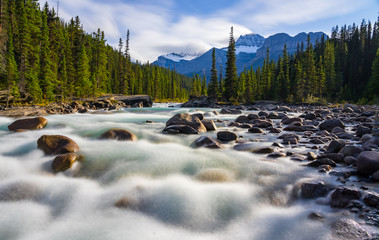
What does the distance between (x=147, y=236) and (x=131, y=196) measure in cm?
108

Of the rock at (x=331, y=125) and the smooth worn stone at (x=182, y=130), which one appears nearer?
the smooth worn stone at (x=182, y=130)

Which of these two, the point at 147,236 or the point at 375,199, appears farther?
the point at 375,199

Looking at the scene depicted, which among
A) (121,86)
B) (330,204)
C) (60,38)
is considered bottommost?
(330,204)

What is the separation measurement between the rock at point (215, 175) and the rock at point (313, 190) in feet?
4.61

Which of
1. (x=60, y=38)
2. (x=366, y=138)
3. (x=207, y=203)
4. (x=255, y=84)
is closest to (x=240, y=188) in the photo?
(x=207, y=203)

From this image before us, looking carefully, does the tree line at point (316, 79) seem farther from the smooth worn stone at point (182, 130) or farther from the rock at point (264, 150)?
the rock at point (264, 150)

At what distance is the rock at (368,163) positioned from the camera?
14.1 feet

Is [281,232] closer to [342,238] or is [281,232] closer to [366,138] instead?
[342,238]

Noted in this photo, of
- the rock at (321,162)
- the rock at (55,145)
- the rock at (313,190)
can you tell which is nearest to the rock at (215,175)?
the rock at (313,190)

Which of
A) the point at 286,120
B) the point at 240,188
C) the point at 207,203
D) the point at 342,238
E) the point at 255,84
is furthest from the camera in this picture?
the point at 255,84

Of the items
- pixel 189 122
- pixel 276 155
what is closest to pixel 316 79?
pixel 189 122

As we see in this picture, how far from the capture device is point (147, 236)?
2887mm

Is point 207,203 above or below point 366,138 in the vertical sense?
below

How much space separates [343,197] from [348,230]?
84cm
